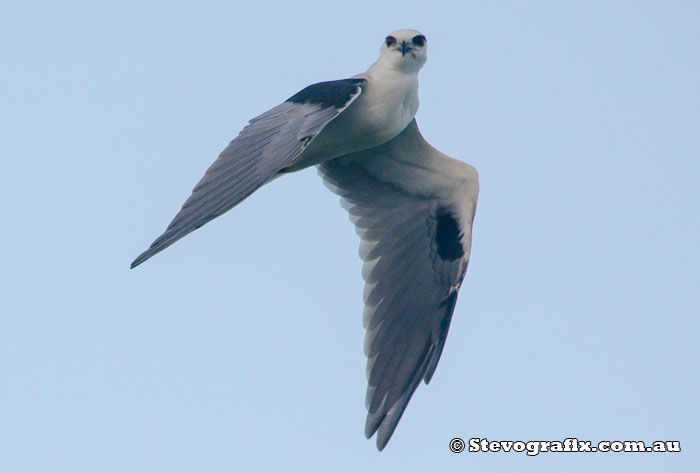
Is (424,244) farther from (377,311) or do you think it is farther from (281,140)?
(281,140)

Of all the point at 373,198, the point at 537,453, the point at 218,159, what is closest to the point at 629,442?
the point at 537,453

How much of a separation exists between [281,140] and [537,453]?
2847mm

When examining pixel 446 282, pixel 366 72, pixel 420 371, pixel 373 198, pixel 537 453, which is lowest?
pixel 537 453

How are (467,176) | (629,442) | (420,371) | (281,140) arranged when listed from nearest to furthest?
(281,140) < (629,442) < (420,371) < (467,176)

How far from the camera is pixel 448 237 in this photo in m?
9.94

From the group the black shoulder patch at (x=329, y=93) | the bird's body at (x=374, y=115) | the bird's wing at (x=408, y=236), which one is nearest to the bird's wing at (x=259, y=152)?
the black shoulder patch at (x=329, y=93)

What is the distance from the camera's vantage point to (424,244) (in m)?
9.98

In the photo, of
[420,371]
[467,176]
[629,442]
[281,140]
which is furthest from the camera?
[467,176]

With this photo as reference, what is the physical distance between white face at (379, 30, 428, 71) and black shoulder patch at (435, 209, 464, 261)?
1.46 meters

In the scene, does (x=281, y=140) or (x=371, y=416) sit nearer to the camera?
(x=281, y=140)

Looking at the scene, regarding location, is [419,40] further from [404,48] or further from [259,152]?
[259,152]

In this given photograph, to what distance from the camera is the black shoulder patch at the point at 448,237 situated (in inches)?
388

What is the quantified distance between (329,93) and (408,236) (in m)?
2.05

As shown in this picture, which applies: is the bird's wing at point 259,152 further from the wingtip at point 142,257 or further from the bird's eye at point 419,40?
the bird's eye at point 419,40
